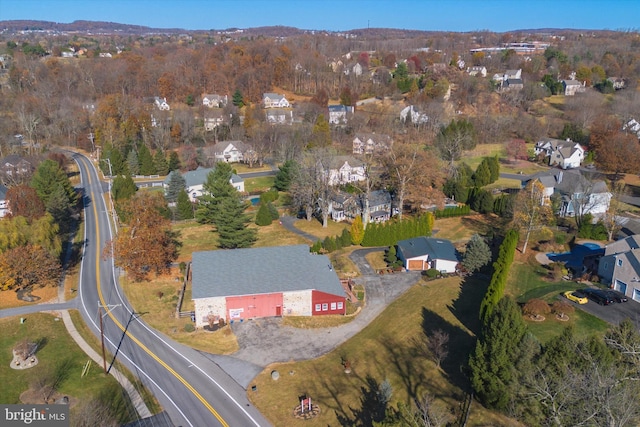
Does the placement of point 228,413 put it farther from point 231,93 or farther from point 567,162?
point 231,93

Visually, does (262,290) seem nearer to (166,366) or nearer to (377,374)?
(166,366)

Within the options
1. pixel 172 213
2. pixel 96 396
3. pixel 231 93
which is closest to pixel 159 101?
pixel 231 93

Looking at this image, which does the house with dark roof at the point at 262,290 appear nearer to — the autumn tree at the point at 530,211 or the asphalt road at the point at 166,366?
the asphalt road at the point at 166,366

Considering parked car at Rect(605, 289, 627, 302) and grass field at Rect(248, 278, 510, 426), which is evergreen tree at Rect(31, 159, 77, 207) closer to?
grass field at Rect(248, 278, 510, 426)

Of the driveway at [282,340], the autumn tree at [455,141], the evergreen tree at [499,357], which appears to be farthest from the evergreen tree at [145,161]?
the evergreen tree at [499,357]

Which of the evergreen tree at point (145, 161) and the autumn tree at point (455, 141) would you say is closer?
the evergreen tree at point (145, 161)
